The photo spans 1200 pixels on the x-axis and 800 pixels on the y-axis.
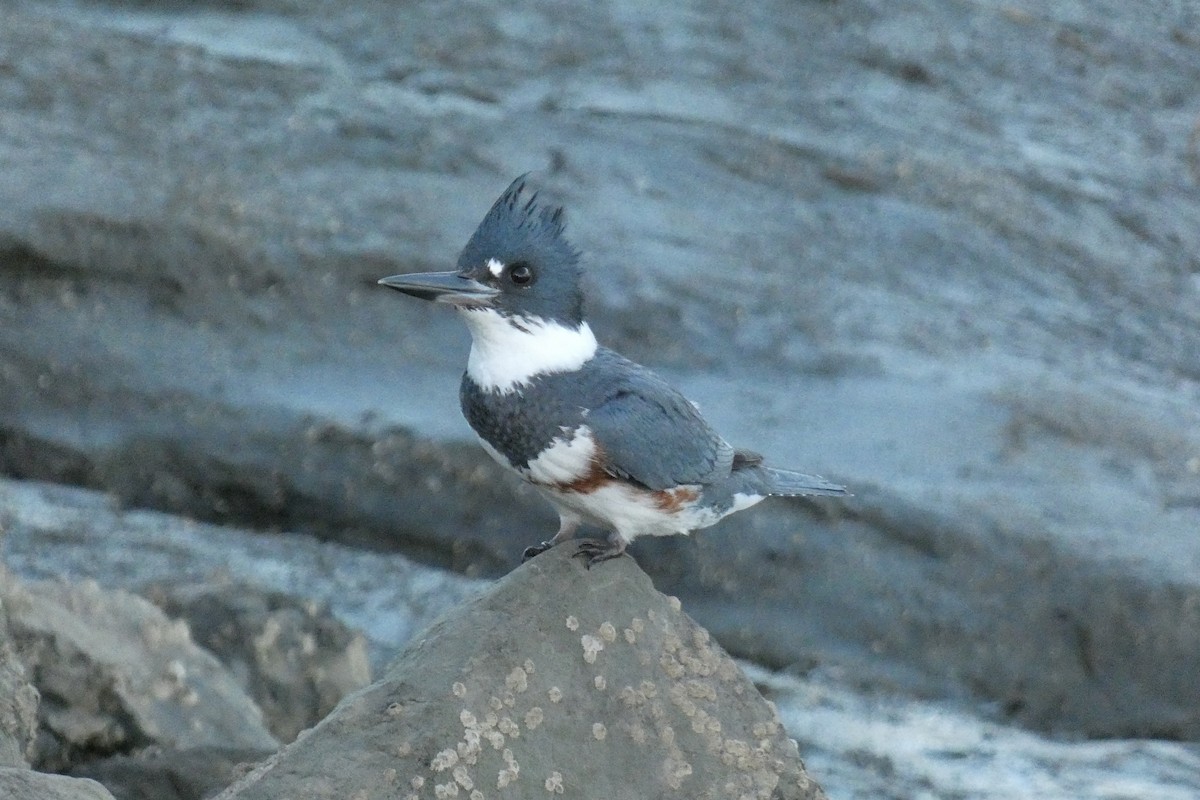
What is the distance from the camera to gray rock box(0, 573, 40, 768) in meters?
3.47

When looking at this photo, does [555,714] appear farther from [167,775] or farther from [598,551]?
[167,775]

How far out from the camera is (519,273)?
380 cm

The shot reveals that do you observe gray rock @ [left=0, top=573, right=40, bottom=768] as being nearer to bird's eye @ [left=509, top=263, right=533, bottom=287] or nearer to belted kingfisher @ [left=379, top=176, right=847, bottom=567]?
belted kingfisher @ [left=379, top=176, right=847, bottom=567]

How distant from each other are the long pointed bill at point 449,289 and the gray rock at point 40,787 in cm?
122

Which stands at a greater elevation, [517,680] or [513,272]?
[513,272]

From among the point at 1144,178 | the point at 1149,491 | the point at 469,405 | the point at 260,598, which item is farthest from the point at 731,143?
the point at 469,405

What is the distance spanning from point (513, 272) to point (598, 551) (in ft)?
2.02

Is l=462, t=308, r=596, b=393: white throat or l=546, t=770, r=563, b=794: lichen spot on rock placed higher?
l=462, t=308, r=596, b=393: white throat

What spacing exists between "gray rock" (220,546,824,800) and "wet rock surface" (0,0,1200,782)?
3.03m

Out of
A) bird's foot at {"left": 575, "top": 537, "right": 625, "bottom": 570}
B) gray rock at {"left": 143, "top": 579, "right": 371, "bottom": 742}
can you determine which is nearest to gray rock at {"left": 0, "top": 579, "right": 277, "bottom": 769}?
gray rock at {"left": 143, "top": 579, "right": 371, "bottom": 742}

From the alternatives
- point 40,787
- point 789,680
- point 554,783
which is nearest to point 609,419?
point 554,783

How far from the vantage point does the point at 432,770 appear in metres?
3.12

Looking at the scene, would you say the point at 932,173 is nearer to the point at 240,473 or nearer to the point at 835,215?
the point at 835,215

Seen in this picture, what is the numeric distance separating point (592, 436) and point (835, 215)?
5453 mm
